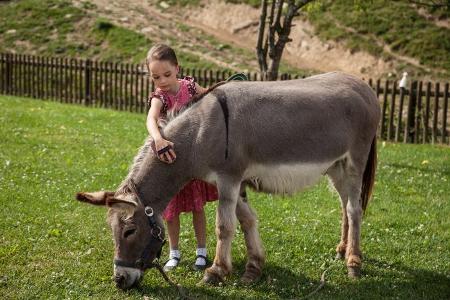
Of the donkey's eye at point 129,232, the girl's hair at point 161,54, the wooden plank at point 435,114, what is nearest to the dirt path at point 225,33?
the wooden plank at point 435,114

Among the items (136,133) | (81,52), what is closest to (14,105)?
(136,133)

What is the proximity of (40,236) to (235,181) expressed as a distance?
2.47 metres

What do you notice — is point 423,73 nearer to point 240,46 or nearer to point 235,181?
point 240,46

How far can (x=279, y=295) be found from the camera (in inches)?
200

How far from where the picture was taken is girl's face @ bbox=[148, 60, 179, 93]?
5.17 metres

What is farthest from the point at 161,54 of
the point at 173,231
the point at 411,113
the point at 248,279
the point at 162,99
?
the point at 411,113

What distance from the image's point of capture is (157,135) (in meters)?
4.92

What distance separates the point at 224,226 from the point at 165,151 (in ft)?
2.67

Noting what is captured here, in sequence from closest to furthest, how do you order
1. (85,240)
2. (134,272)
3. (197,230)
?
(134,272) < (197,230) < (85,240)

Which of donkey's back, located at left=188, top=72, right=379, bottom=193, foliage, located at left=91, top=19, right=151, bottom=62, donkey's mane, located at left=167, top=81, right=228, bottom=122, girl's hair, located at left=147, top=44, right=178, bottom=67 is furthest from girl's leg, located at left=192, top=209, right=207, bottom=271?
foliage, located at left=91, top=19, right=151, bottom=62

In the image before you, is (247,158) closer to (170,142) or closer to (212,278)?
(170,142)

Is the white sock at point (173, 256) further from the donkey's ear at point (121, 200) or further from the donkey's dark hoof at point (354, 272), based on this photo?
the donkey's dark hoof at point (354, 272)

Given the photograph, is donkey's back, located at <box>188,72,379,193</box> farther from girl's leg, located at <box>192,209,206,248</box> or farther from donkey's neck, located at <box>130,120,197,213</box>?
girl's leg, located at <box>192,209,206,248</box>

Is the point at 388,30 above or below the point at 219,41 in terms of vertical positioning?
above
